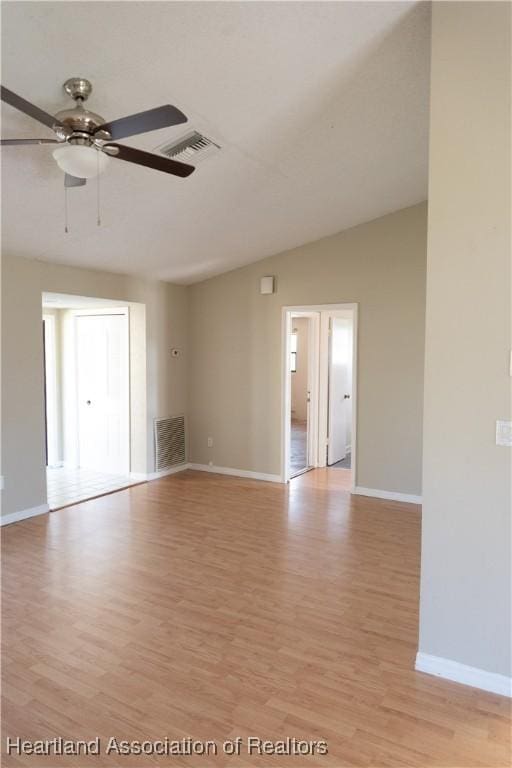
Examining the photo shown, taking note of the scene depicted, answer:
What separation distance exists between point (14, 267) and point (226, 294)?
2.59 metres

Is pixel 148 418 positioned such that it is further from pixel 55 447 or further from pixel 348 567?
pixel 348 567

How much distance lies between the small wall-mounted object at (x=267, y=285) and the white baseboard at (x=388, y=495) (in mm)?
2517

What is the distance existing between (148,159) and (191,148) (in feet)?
2.62

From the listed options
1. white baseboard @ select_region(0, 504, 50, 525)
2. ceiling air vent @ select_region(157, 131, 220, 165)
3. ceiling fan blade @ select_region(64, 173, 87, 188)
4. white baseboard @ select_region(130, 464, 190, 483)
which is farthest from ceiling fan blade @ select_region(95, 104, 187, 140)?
white baseboard @ select_region(130, 464, 190, 483)

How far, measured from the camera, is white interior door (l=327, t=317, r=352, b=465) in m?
6.99

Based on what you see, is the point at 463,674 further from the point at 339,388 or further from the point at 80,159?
the point at 339,388

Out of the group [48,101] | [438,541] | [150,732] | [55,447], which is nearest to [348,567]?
[438,541]

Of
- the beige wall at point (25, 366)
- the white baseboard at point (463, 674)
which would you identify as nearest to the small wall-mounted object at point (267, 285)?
the beige wall at point (25, 366)

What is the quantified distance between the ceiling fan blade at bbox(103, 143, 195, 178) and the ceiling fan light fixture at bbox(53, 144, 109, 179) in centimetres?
7

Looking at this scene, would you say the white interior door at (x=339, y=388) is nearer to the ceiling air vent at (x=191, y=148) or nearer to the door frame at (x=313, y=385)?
the door frame at (x=313, y=385)

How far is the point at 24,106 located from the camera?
1.97 meters

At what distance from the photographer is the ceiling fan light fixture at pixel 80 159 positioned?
7.70ft

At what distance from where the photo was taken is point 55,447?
7.06 meters

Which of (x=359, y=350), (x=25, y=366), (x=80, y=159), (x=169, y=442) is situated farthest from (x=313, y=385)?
(x=80, y=159)
